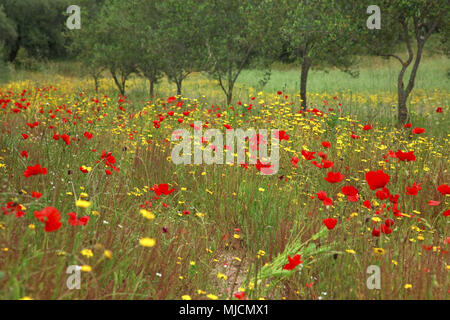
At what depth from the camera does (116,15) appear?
16.5 meters

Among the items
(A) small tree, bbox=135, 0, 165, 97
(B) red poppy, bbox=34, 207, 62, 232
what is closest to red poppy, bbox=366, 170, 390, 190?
(B) red poppy, bbox=34, 207, 62, 232

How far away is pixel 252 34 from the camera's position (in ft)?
37.0

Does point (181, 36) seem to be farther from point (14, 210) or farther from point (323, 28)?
point (14, 210)

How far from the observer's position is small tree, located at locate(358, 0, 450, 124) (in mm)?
8633

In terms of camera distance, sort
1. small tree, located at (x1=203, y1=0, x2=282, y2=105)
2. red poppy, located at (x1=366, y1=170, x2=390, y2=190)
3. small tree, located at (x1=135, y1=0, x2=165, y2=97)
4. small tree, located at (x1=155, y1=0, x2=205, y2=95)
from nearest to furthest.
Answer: red poppy, located at (x1=366, y1=170, x2=390, y2=190)
small tree, located at (x1=203, y1=0, x2=282, y2=105)
small tree, located at (x1=155, y1=0, x2=205, y2=95)
small tree, located at (x1=135, y1=0, x2=165, y2=97)

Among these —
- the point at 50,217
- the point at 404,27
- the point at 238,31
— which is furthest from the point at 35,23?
the point at 50,217

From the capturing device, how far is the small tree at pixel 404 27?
28.3ft

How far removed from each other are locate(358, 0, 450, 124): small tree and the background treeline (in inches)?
0.9

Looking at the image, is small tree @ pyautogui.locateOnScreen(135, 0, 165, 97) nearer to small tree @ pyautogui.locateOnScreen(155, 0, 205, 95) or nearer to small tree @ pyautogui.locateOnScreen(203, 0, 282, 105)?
small tree @ pyautogui.locateOnScreen(155, 0, 205, 95)

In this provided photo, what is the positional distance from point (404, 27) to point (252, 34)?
4.07m

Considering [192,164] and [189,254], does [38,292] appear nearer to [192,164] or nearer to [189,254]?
[189,254]

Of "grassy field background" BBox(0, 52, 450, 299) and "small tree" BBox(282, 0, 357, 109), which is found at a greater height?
"small tree" BBox(282, 0, 357, 109)

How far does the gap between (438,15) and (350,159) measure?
20.8ft

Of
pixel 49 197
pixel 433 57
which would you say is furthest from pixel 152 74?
pixel 433 57
